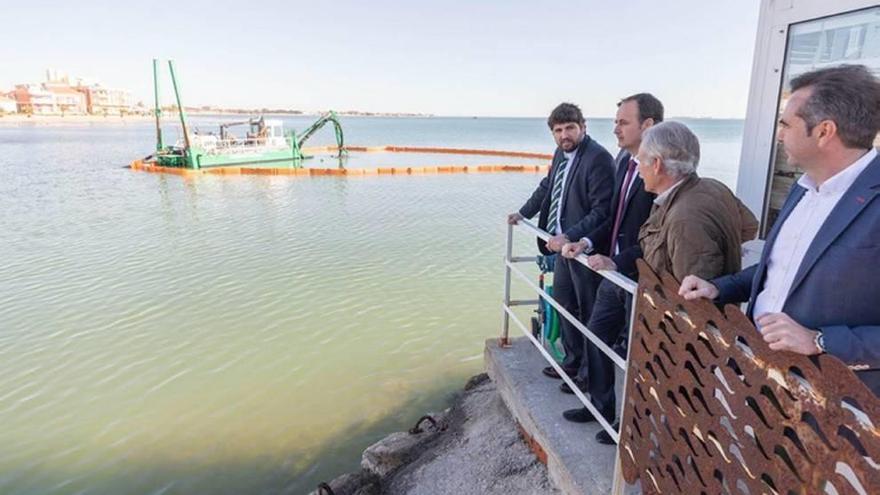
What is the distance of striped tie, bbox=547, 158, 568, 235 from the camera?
3.12 meters

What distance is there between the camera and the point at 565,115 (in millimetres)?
2982

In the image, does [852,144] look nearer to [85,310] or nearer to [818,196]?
[818,196]

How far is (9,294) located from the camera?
292 inches

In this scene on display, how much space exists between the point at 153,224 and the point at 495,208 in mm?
8957

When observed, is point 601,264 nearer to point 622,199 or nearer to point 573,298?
point 622,199

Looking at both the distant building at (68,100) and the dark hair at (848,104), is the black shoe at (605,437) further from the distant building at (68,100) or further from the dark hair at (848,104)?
the distant building at (68,100)

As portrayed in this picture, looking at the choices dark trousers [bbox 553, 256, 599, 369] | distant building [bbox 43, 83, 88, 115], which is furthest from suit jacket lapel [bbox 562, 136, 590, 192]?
distant building [bbox 43, 83, 88, 115]

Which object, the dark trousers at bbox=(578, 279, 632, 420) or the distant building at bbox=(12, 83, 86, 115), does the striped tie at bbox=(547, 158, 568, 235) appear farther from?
the distant building at bbox=(12, 83, 86, 115)

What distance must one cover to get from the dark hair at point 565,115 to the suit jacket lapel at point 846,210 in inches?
69.5

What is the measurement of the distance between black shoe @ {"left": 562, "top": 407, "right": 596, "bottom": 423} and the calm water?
2132mm

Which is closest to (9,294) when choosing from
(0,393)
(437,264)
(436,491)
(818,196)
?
(0,393)

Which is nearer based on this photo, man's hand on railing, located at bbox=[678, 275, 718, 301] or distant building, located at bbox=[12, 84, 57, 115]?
man's hand on railing, located at bbox=[678, 275, 718, 301]

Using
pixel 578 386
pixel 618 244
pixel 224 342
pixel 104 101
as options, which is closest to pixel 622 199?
pixel 618 244

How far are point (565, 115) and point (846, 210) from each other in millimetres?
1819
